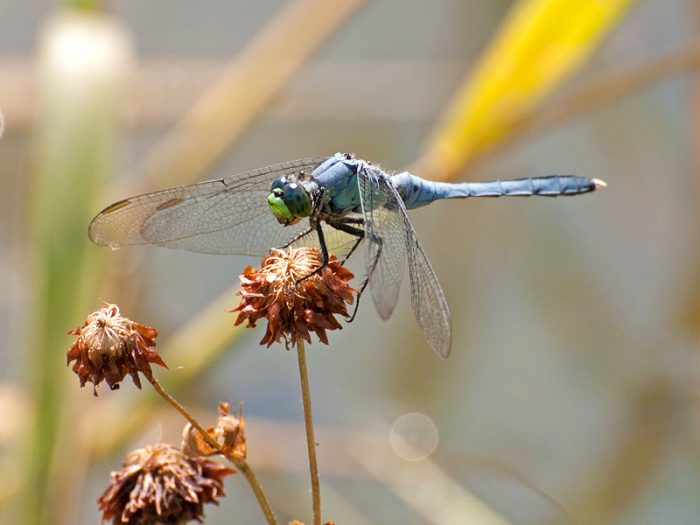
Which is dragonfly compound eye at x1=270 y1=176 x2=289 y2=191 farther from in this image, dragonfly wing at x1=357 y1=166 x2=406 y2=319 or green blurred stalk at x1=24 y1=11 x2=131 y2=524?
green blurred stalk at x1=24 y1=11 x2=131 y2=524

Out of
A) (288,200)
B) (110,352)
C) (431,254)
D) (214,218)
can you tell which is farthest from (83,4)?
(431,254)

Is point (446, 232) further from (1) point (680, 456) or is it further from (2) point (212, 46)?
(2) point (212, 46)

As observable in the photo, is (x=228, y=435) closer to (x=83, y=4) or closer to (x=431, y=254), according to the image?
(x=83, y=4)

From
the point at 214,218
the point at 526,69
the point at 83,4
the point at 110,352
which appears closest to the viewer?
the point at 110,352

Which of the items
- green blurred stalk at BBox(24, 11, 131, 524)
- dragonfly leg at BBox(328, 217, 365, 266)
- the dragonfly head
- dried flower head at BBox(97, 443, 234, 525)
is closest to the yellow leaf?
dragonfly leg at BBox(328, 217, 365, 266)

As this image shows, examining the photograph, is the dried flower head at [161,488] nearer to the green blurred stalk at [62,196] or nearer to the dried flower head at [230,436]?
the dried flower head at [230,436]

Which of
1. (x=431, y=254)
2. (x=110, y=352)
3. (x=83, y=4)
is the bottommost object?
(x=110, y=352)

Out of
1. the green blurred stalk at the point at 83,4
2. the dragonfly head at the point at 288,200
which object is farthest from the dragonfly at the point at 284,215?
the green blurred stalk at the point at 83,4
